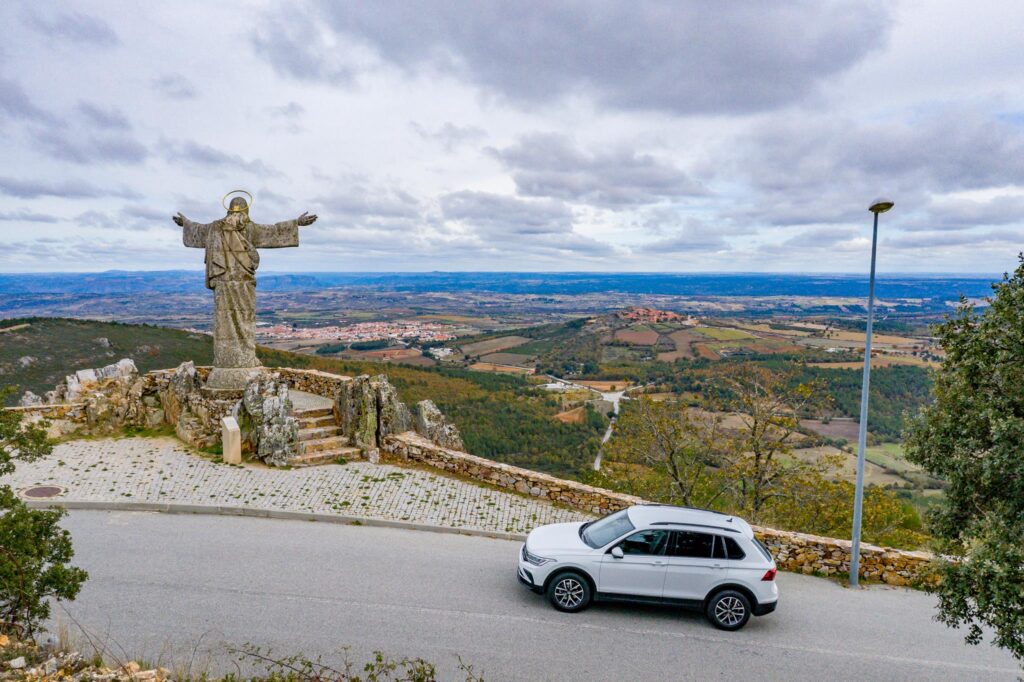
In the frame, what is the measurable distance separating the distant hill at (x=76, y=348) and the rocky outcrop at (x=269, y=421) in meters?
27.8

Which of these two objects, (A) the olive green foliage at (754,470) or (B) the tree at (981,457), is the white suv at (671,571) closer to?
(B) the tree at (981,457)

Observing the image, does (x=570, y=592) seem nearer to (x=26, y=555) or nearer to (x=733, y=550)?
(x=733, y=550)

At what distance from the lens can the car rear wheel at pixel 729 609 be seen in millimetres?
7945

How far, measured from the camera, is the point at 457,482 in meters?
13.5

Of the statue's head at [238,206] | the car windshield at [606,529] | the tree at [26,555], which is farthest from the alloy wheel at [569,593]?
the statue's head at [238,206]

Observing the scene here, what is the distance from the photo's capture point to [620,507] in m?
12.0

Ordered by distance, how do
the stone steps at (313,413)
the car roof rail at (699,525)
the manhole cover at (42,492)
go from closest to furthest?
the car roof rail at (699,525)
the manhole cover at (42,492)
the stone steps at (313,413)

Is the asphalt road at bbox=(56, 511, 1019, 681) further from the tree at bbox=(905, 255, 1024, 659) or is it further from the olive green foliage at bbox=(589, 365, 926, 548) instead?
the olive green foliage at bbox=(589, 365, 926, 548)

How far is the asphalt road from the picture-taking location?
6.89 m

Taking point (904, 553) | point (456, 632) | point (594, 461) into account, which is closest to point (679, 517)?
point (456, 632)

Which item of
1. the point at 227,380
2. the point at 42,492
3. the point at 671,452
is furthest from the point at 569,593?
the point at 227,380

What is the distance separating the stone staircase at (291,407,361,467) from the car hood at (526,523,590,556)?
283 inches

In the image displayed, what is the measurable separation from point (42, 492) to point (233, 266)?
703cm

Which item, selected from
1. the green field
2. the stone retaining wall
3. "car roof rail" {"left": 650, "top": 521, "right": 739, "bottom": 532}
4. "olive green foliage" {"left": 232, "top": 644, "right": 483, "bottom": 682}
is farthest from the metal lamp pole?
the green field
